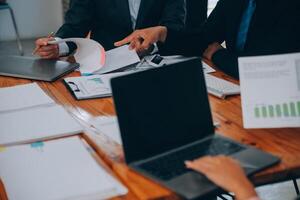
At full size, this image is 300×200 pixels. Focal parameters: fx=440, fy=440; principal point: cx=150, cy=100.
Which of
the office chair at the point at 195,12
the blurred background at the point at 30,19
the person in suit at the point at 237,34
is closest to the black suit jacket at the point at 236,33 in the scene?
the person in suit at the point at 237,34

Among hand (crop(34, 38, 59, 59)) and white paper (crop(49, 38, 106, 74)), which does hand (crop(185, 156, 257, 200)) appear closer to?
white paper (crop(49, 38, 106, 74))

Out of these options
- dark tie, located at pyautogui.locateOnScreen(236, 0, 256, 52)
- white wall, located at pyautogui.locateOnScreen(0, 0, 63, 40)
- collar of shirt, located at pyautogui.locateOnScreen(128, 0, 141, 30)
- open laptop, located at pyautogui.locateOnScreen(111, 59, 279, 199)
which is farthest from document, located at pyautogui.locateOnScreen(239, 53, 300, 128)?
white wall, located at pyautogui.locateOnScreen(0, 0, 63, 40)

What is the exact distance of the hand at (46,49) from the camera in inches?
72.4

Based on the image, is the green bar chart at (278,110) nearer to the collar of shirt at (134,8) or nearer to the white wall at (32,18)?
the collar of shirt at (134,8)

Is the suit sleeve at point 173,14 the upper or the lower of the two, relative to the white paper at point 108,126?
upper

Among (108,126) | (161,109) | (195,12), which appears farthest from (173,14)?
(161,109)

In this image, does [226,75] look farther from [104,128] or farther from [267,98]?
[104,128]

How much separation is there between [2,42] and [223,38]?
12.9ft

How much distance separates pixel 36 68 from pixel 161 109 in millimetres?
880

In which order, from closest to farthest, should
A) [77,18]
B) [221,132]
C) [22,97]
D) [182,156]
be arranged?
[182,156]
[221,132]
[22,97]
[77,18]

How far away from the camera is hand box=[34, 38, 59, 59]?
6.03 feet

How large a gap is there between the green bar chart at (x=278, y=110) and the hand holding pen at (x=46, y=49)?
0.98 metres

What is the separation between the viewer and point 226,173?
3.05 ft

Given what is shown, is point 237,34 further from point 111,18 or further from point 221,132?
point 221,132
